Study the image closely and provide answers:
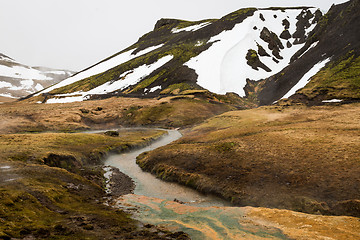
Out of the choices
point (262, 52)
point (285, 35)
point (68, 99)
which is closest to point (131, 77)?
point (68, 99)

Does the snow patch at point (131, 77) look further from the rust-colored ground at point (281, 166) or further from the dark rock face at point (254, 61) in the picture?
the rust-colored ground at point (281, 166)

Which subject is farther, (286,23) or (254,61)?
(286,23)

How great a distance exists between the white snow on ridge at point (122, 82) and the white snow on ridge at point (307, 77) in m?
77.9

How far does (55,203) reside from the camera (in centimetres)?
2012

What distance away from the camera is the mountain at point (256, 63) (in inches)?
3142

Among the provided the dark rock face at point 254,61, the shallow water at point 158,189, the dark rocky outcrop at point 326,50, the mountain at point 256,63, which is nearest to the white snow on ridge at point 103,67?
the mountain at point 256,63

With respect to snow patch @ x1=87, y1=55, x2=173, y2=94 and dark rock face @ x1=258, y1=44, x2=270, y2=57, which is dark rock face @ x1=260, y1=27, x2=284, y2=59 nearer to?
dark rock face @ x1=258, y1=44, x2=270, y2=57

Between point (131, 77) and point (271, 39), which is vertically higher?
point (271, 39)

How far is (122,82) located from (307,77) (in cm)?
9746

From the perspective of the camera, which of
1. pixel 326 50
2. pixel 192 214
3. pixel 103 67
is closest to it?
pixel 192 214

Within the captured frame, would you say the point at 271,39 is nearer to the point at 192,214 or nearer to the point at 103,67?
the point at 103,67

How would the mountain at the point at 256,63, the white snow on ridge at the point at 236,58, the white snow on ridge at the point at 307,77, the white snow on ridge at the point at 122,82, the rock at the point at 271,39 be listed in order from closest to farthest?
the mountain at the point at 256,63 < the white snow on ridge at the point at 307,77 < the white snow on ridge at the point at 236,58 < the white snow on ridge at the point at 122,82 < the rock at the point at 271,39

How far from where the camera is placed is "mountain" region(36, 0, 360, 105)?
79.8 meters

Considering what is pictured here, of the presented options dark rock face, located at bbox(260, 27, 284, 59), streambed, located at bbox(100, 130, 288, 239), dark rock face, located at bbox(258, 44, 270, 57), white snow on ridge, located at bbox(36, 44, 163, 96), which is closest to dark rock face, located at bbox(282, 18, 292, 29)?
dark rock face, located at bbox(260, 27, 284, 59)
